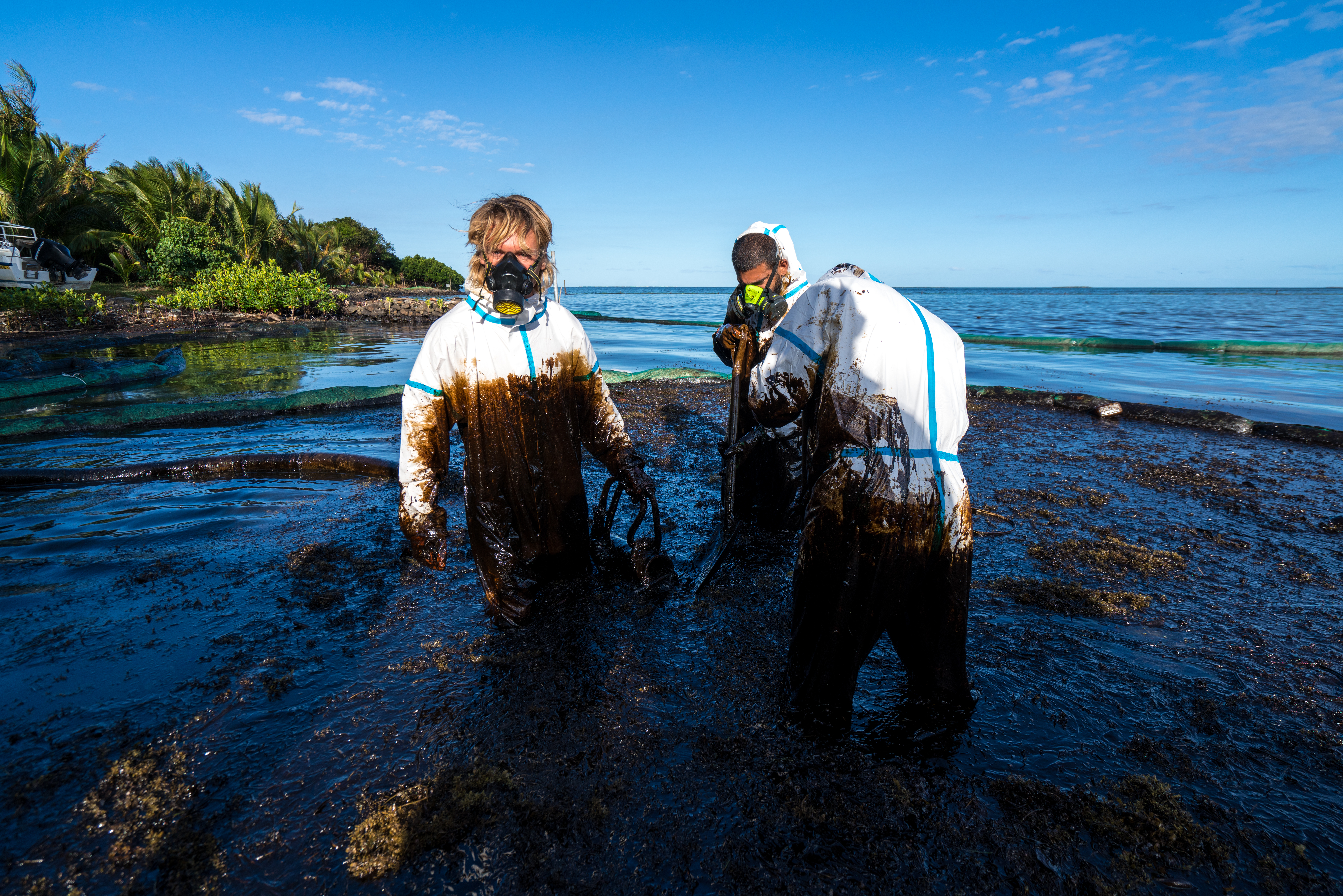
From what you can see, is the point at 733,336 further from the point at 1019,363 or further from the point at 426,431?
the point at 1019,363

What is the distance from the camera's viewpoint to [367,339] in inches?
770

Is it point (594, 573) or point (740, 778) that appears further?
point (594, 573)

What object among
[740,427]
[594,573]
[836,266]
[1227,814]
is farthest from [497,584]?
[1227,814]

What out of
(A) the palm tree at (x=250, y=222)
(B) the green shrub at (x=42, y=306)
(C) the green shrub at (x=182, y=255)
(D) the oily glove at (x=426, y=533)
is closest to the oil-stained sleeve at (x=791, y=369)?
(D) the oily glove at (x=426, y=533)

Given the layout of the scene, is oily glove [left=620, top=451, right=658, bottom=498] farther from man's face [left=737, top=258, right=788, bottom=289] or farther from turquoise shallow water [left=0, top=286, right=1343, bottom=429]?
turquoise shallow water [left=0, top=286, right=1343, bottom=429]

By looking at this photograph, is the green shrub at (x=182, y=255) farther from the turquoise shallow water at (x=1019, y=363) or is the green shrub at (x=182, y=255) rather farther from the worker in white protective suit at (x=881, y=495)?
the worker in white protective suit at (x=881, y=495)

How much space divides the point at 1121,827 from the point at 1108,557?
2.49m

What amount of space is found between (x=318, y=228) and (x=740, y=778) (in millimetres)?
49390

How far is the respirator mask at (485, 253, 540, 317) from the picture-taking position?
2508 mm

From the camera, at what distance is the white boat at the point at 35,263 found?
2031 centimetres

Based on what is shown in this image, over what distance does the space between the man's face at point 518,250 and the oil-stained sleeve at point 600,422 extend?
41cm

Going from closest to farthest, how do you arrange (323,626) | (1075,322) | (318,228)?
(323,626)
(1075,322)
(318,228)

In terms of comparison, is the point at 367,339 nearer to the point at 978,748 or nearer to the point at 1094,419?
the point at 1094,419

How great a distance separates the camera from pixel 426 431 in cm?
268
